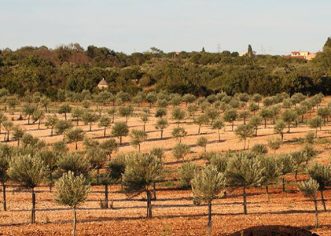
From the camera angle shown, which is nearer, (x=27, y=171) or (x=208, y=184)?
(x=208, y=184)

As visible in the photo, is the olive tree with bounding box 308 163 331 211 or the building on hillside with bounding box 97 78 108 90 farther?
the building on hillside with bounding box 97 78 108 90

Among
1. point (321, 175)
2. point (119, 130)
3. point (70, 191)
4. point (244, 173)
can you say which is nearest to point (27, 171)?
point (70, 191)

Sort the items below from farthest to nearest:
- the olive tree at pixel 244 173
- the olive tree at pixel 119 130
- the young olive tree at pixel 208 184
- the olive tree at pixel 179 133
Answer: the olive tree at pixel 179 133
the olive tree at pixel 119 130
the olive tree at pixel 244 173
the young olive tree at pixel 208 184

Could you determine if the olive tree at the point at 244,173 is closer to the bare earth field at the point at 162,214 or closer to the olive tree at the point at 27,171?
the bare earth field at the point at 162,214

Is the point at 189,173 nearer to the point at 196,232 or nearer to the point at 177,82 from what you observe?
the point at 196,232

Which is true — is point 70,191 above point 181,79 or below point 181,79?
below

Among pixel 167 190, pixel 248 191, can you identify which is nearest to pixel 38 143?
pixel 167 190

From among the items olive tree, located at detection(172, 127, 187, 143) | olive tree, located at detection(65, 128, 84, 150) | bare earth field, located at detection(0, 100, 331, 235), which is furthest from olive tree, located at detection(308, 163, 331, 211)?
olive tree, located at detection(65, 128, 84, 150)

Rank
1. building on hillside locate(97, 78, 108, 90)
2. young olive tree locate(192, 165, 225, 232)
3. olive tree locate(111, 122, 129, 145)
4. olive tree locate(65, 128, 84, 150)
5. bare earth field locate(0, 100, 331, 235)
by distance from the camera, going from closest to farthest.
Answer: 1. bare earth field locate(0, 100, 331, 235)
2. young olive tree locate(192, 165, 225, 232)
3. olive tree locate(65, 128, 84, 150)
4. olive tree locate(111, 122, 129, 145)
5. building on hillside locate(97, 78, 108, 90)

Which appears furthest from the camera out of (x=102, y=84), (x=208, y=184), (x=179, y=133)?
(x=102, y=84)

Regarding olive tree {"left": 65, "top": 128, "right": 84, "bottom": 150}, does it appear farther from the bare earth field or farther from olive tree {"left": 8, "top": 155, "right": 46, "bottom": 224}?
olive tree {"left": 8, "top": 155, "right": 46, "bottom": 224}

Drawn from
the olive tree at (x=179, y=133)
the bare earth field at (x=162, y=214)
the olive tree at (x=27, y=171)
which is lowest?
the bare earth field at (x=162, y=214)

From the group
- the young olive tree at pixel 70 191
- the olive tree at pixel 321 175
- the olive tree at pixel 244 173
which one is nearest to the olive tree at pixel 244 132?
the olive tree at pixel 321 175

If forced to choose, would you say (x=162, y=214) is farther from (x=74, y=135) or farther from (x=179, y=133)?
(x=179, y=133)
